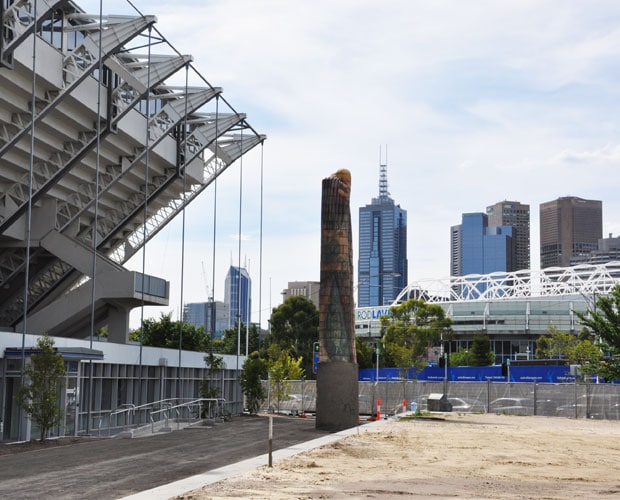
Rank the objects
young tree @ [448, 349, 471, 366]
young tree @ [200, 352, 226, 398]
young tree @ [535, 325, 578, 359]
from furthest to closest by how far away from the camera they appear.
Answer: young tree @ [448, 349, 471, 366] < young tree @ [535, 325, 578, 359] < young tree @ [200, 352, 226, 398]

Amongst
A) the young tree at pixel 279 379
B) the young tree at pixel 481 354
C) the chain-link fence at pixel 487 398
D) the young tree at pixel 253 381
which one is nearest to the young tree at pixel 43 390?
the young tree at pixel 253 381

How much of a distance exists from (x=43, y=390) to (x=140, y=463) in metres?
8.77

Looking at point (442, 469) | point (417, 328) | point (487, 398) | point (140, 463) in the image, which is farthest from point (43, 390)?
point (417, 328)

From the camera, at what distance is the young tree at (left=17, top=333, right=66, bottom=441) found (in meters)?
30.0

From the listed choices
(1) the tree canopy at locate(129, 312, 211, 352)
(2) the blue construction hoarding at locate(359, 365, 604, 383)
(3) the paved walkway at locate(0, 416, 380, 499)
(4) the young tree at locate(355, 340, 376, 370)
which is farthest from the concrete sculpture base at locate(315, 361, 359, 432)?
(4) the young tree at locate(355, 340, 376, 370)

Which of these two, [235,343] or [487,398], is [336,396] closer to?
[487,398]

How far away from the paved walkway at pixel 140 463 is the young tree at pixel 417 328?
5816 cm

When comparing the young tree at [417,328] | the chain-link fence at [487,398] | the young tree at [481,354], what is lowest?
the chain-link fence at [487,398]

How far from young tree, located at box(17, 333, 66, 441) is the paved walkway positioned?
1.44 m

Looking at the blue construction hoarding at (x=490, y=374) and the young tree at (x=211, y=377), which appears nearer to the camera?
the young tree at (x=211, y=377)

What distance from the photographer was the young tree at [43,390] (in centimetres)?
3005

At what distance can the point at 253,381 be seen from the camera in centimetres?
5288

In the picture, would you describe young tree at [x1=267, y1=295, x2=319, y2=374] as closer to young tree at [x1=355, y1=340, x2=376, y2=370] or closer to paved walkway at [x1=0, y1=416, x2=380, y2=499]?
young tree at [x1=355, y1=340, x2=376, y2=370]

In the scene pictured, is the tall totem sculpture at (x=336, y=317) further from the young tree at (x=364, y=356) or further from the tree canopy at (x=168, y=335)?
the young tree at (x=364, y=356)
